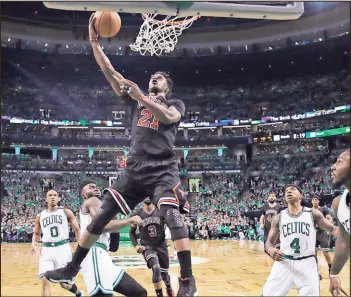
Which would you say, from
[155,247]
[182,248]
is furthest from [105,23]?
[155,247]

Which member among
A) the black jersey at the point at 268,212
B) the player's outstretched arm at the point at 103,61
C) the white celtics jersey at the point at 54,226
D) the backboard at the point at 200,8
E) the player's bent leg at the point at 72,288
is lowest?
the player's bent leg at the point at 72,288

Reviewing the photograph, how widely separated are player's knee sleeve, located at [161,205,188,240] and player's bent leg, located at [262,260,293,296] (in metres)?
1.77

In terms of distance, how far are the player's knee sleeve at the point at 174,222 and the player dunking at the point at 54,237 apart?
278cm

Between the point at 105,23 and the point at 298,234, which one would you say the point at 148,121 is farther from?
the point at 298,234

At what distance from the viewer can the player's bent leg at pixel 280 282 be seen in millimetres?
4746

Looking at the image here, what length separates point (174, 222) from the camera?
3.59 metres

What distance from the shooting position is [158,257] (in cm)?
649

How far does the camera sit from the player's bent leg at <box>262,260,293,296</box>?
15.6 ft

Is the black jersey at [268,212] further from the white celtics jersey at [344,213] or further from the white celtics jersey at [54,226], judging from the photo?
the white celtics jersey at [344,213]

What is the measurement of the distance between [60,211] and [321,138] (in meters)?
34.8

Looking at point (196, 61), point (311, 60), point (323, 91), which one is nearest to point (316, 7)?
point (311, 60)

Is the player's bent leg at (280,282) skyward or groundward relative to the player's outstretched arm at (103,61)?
groundward

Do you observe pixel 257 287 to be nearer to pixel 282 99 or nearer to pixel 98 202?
pixel 98 202

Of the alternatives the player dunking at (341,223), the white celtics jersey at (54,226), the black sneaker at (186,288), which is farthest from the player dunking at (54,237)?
the player dunking at (341,223)
